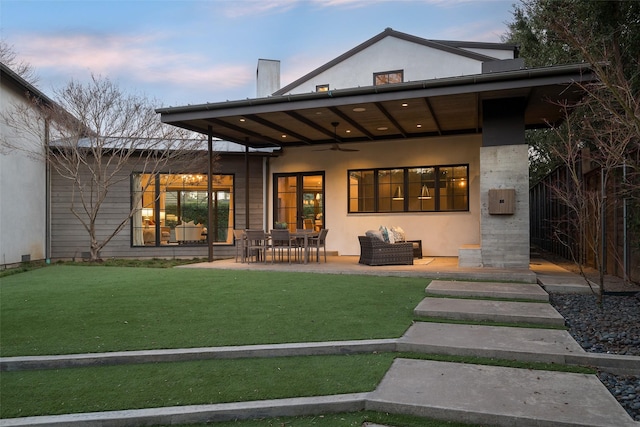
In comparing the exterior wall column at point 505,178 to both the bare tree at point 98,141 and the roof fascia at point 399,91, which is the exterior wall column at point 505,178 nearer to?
the roof fascia at point 399,91

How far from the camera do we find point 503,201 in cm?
813

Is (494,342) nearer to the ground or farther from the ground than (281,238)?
nearer to the ground

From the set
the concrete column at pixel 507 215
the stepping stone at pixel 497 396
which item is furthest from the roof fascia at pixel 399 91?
the stepping stone at pixel 497 396

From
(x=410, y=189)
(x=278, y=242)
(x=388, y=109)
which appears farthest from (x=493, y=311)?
(x=410, y=189)

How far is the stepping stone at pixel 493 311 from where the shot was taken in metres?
4.77

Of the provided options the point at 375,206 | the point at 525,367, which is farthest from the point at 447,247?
the point at 525,367

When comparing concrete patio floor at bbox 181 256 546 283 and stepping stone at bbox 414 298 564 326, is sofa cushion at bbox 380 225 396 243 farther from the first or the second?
stepping stone at bbox 414 298 564 326

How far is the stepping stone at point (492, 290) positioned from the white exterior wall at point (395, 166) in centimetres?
471

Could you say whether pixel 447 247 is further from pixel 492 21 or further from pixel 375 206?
pixel 492 21

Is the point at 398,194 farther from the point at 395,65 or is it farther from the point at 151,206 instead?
the point at 151,206

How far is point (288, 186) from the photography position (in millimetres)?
13336

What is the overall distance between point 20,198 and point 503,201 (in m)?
11.3

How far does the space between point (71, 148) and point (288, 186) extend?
19.7ft

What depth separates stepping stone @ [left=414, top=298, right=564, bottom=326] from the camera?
15.6 ft
